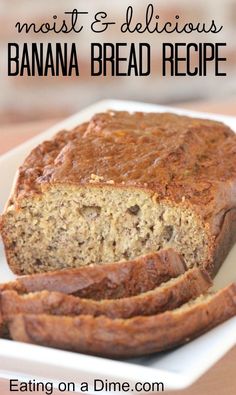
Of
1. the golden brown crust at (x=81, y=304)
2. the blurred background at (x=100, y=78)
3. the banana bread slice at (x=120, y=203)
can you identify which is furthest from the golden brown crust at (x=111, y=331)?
the blurred background at (x=100, y=78)

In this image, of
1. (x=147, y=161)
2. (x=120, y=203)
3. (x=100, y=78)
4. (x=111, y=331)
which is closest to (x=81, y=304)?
(x=111, y=331)

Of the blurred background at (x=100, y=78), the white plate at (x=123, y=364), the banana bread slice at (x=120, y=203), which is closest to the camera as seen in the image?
the white plate at (x=123, y=364)

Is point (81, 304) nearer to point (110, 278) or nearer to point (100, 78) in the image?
point (110, 278)

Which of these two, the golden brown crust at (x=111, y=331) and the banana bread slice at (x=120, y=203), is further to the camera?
the banana bread slice at (x=120, y=203)

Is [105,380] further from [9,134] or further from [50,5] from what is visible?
[50,5]

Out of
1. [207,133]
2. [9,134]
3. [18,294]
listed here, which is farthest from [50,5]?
[18,294]

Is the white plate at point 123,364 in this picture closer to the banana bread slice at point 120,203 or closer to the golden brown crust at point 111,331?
the golden brown crust at point 111,331
